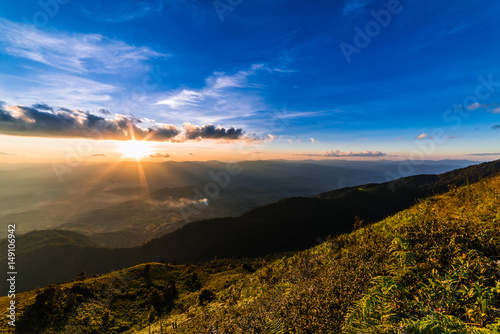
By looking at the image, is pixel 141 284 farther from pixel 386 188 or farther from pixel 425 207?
pixel 386 188

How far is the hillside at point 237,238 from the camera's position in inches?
4045

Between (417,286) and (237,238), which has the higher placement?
(417,286)

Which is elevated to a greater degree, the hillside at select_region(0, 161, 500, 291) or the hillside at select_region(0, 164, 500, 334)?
the hillside at select_region(0, 164, 500, 334)

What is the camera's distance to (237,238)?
106m

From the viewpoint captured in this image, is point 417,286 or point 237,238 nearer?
point 417,286

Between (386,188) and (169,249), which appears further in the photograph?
(386,188)

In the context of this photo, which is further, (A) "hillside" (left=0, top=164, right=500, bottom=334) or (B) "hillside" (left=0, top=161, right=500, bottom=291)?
(B) "hillside" (left=0, top=161, right=500, bottom=291)

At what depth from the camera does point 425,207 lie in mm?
9391

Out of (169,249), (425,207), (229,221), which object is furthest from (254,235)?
(425,207)

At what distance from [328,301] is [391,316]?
64.2 inches

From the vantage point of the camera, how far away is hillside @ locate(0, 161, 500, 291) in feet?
337

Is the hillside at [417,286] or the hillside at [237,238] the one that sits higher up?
the hillside at [417,286]

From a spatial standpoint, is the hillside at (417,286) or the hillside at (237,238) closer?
the hillside at (417,286)

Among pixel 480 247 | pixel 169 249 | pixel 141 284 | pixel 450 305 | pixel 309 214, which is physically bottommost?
pixel 169 249
